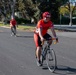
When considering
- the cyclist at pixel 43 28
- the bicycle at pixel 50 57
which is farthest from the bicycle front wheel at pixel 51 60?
the cyclist at pixel 43 28

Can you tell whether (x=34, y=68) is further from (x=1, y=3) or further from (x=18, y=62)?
(x=1, y=3)

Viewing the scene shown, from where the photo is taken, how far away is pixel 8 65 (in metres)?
10.6

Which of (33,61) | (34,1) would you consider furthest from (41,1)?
(33,61)

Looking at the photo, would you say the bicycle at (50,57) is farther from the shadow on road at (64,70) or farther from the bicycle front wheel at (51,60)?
the shadow on road at (64,70)

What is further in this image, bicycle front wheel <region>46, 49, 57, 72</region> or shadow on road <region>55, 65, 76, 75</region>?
bicycle front wheel <region>46, 49, 57, 72</region>

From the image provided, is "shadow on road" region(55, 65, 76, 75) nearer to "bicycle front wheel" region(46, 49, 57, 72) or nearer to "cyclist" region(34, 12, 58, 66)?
"bicycle front wheel" region(46, 49, 57, 72)

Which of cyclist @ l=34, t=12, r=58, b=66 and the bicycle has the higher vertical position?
cyclist @ l=34, t=12, r=58, b=66

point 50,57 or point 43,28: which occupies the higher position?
point 43,28

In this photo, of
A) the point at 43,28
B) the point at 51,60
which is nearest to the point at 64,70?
the point at 51,60

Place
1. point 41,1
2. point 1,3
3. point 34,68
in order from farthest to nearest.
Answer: point 1,3, point 41,1, point 34,68

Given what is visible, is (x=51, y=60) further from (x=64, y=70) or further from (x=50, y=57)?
(x=64, y=70)

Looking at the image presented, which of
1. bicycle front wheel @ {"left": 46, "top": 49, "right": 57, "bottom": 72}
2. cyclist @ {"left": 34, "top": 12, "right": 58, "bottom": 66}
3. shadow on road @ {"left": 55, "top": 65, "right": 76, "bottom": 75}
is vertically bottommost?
shadow on road @ {"left": 55, "top": 65, "right": 76, "bottom": 75}

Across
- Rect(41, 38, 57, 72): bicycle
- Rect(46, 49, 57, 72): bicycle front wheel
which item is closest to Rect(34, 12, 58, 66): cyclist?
Rect(41, 38, 57, 72): bicycle

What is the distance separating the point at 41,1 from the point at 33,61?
30678 millimetres
